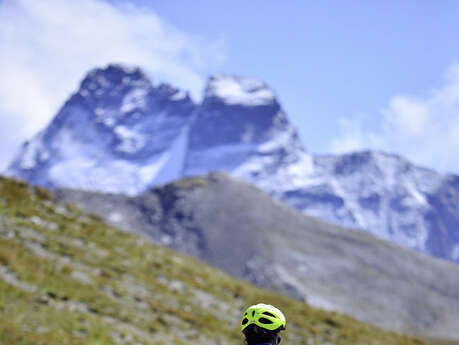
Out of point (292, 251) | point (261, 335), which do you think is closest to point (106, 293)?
point (261, 335)

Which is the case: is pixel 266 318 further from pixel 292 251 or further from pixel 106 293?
pixel 292 251

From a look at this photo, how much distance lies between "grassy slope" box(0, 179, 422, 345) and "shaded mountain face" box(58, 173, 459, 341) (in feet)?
209

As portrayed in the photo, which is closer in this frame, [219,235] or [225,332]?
[225,332]

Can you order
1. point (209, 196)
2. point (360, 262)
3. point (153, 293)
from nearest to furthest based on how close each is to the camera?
1. point (153, 293)
2. point (360, 262)
3. point (209, 196)

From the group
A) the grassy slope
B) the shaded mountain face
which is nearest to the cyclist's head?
the grassy slope

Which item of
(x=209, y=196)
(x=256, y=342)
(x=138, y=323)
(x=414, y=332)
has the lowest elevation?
(x=256, y=342)

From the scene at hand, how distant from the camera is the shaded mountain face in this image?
91.8m

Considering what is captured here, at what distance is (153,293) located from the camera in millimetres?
21938

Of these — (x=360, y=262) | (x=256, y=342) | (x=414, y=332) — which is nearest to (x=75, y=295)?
(x=256, y=342)

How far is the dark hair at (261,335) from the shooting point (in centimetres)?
614

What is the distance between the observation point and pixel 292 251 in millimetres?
112812

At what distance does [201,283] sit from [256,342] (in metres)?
19.9

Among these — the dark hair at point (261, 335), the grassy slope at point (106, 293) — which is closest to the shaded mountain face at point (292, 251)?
the grassy slope at point (106, 293)

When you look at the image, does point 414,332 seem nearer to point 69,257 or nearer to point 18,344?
point 69,257
